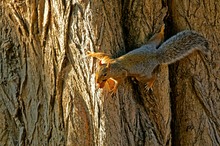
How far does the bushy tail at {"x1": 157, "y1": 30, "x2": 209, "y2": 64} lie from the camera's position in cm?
378

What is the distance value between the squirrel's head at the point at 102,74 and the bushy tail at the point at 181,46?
447 mm

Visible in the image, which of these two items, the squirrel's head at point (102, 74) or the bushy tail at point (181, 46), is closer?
the squirrel's head at point (102, 74)

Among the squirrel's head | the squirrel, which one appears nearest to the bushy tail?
the squirrel

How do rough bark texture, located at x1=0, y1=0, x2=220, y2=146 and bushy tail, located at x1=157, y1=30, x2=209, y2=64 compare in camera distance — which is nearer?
rough bark texture, located at x1=0, y1=0, x2=220, y2=146

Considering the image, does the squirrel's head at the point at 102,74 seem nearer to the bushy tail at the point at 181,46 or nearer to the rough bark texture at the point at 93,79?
the rough bark texture at the point at 93,79

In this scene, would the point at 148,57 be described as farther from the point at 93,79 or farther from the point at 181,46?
the point at 93,79

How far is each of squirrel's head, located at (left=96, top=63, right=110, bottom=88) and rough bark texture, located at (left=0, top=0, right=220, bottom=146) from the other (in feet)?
0.19

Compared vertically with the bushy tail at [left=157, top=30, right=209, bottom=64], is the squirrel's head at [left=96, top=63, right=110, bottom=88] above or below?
below

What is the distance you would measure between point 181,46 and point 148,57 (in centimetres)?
27

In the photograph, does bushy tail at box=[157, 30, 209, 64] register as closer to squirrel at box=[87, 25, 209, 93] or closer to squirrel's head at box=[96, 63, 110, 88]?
squirrel at box=[87, 25, 209, 93]

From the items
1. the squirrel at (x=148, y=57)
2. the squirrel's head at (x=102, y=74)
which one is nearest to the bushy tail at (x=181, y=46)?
the squirrel at (x=148, y=57)

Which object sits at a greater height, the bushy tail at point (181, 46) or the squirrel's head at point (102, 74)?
the bushy tail at point (181, 46)

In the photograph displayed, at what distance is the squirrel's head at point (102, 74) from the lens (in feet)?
11.5

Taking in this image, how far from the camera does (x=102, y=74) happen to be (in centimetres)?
354
